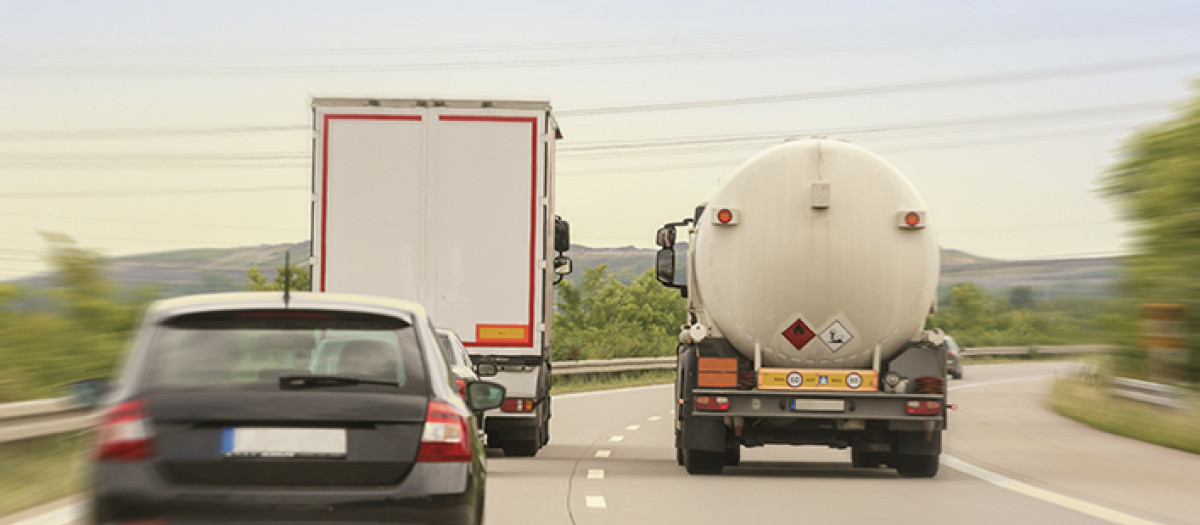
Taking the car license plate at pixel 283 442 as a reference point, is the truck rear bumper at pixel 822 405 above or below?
below

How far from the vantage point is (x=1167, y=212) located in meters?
24.3

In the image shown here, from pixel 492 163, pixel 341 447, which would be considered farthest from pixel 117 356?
pixel 341 447

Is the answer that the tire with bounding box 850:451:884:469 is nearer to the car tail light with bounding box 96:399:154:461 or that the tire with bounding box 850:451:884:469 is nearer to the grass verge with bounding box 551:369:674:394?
the car tail light with bounding box 96:399:154:461

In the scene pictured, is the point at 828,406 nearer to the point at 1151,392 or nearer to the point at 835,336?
the point at 835,336

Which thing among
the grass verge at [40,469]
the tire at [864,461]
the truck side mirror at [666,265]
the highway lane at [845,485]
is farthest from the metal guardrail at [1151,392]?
the grass verge at [40,469]

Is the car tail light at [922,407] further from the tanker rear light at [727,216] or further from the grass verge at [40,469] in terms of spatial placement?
the grass verge at [40,469]

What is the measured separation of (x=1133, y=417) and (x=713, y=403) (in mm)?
9881

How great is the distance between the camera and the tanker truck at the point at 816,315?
13461 millimetres

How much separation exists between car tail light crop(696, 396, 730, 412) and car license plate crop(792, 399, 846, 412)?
63 cm

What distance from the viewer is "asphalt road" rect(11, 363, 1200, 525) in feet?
35.4

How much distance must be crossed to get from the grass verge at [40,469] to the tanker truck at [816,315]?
554 cm

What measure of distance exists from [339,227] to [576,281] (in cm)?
11063

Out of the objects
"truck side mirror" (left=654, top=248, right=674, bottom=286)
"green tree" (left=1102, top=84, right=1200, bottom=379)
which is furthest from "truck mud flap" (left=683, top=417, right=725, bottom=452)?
"green tree" (left=1102, top=84, right=1200, bottom=379)

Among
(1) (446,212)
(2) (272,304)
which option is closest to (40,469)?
(1) (446,212)
